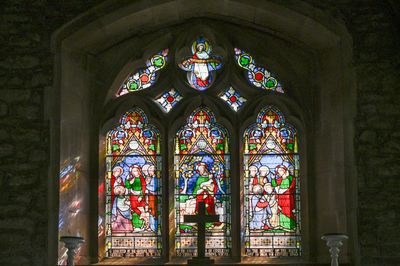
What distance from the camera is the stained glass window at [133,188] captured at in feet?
32.0

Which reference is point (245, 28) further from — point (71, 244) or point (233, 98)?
point (71, 244)

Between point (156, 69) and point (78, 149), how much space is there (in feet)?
4.20

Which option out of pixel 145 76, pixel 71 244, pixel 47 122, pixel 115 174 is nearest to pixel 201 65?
pixel 145 76

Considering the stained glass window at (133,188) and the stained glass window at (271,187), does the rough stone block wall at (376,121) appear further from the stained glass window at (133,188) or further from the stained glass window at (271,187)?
the stained glass window at (133,188)

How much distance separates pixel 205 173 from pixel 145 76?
4.02 ft

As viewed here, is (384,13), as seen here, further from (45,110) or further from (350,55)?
(45,110)

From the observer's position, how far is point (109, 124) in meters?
10.0

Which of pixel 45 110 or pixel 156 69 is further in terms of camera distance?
pixel 156 69

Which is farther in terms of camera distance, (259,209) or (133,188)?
(133,188)

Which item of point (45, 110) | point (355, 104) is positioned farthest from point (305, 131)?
point (45, 110)

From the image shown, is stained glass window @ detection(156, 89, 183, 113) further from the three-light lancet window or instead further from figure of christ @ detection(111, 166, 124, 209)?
figure of christ @ detection(111, 166, 124, 209)

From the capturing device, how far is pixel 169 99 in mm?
10148

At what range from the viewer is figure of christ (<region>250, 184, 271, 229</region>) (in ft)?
31.9

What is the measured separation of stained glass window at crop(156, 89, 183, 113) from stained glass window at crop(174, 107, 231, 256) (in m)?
0.24
